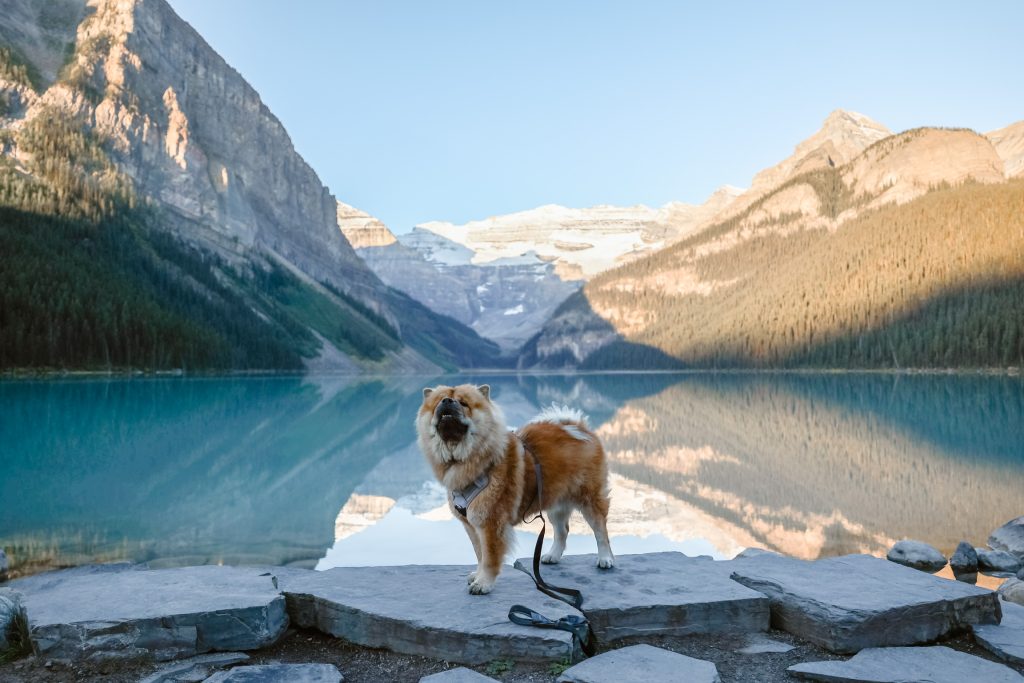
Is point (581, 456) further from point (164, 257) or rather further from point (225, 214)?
point (225, 214)

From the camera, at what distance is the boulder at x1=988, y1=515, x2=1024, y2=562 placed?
1195cm

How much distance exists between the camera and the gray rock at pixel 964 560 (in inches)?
447

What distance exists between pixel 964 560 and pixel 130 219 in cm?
15815

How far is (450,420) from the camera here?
6504 millimetres

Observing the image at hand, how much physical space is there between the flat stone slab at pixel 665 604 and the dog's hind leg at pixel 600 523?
28 centimetres

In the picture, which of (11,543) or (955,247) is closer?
(11,543)

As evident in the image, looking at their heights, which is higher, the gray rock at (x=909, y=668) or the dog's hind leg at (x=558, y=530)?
the dog's hind leg at (x=558, y=530)

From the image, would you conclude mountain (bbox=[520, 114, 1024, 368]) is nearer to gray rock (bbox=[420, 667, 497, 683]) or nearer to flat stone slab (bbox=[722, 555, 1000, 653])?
flat stone slab (bbox=[722, 555, 1000, 653])

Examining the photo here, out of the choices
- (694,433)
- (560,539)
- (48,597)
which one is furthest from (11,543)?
(694,433)

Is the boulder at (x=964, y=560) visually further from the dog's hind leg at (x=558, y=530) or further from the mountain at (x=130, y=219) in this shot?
the mountain at (x=130, y=219)

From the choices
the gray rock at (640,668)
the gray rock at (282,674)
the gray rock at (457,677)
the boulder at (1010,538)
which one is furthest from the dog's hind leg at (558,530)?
the boulder at (1010,538)

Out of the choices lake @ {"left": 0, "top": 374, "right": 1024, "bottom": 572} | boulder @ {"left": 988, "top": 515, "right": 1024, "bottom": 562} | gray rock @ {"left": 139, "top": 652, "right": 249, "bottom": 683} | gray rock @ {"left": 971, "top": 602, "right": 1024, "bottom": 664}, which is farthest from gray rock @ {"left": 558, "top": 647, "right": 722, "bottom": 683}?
boulder @ {"left": 988, "top": 515, "right": 1024, "bottom": 562}

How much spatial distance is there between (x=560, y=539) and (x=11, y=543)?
1027 centimetres

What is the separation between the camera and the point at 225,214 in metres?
183
